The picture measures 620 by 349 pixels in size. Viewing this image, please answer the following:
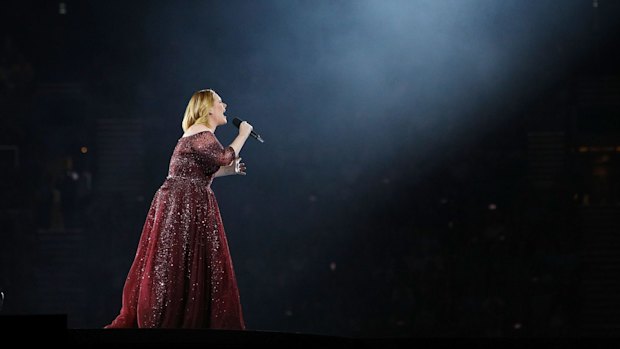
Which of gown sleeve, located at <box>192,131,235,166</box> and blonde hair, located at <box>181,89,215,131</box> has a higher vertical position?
blonde hair, located at <box>181,89,215,131</box>

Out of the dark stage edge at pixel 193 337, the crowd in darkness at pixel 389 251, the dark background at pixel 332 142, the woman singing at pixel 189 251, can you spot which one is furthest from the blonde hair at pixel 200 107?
the crowd in darkness at pixel 389 251

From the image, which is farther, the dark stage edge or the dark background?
the dark background

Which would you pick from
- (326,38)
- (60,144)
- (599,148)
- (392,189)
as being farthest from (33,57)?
(599,148)

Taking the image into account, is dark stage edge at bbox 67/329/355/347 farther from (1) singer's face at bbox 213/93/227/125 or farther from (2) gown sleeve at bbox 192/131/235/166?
(1) singer's face at bbox 213/93/227/125

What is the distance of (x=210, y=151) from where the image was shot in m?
4.23

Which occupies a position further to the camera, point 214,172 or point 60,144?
point 60,144

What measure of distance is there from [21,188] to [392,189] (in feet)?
7.16

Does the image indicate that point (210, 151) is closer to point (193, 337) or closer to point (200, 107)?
point (200, 107)

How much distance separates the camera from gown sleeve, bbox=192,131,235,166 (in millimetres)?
4227

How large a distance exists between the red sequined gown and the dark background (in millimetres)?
1866

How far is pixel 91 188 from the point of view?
20.1ft

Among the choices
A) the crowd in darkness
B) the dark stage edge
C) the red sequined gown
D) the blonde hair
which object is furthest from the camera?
the crowd in darkness

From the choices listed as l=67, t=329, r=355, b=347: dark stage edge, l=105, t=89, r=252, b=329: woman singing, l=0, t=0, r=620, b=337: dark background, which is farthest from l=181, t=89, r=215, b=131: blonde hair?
l=0, t=0, r=620, b=337: dark background

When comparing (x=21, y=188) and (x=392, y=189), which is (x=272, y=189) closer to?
(x=392, y=189)
